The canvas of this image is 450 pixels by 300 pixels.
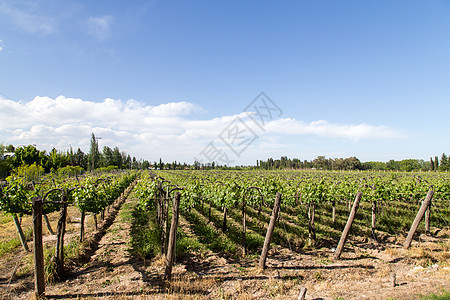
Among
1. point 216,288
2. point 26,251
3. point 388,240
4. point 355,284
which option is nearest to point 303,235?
point 388,240

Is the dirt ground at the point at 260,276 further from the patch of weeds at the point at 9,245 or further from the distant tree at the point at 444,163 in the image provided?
the distant tree at the point at 444,163

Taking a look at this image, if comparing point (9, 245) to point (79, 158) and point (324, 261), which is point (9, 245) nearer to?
point (324, 261)

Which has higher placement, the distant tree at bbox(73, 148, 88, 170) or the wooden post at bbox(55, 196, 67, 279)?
the distant tree at bbox(73, 148, 88, 170)

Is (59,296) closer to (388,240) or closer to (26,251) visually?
(26,251)

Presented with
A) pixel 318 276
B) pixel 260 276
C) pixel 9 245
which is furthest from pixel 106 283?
pixel 318 276

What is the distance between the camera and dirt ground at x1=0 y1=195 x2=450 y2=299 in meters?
4.81

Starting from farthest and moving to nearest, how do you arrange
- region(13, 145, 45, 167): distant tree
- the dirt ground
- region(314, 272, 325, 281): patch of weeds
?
region(13, 145, 45, 167): distant tree, region(314, 272, 325, 281): patch of weeds, the dirt ground

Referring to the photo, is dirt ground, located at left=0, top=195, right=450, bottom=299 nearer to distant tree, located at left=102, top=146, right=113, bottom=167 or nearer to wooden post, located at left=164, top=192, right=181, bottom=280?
wooden post, located at left=164, top=192, right=181, bottom=280

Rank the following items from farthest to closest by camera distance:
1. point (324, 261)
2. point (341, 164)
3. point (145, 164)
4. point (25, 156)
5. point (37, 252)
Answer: point (145, 164) → point (341, 164) → point (25, 156) → point (324, 261) → point (37, 252)

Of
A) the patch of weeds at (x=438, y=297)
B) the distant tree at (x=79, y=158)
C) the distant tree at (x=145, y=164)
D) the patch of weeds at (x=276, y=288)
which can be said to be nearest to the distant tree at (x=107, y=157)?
the distant tree at (x=79, y=158)

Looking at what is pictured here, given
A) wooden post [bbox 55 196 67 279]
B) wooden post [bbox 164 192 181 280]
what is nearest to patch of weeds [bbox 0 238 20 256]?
→ wooden post [bbox 55 196 67 279]

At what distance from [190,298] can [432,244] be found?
9431 mm

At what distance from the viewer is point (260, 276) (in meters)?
5.71

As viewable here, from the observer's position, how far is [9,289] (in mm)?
4820
